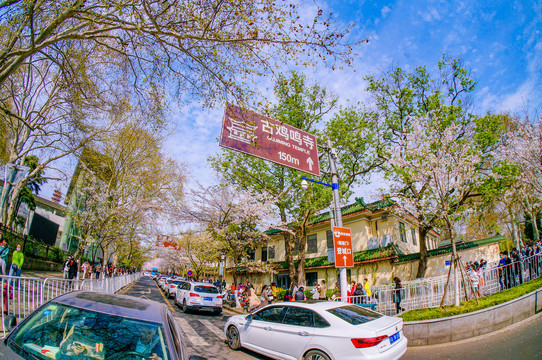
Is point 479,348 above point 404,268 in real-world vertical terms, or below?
below

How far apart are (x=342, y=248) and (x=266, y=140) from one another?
4.18 metres

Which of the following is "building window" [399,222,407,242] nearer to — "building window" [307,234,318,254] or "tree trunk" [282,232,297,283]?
"building window" [307,234,318,254]

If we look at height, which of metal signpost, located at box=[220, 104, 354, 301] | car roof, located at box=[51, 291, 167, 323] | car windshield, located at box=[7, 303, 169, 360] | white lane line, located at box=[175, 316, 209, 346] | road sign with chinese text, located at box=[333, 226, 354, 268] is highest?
metal signpost, located at box=[220, 104, 354, 301]

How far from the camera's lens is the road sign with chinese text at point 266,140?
22.2 feet

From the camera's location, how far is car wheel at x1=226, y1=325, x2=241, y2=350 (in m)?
7.14

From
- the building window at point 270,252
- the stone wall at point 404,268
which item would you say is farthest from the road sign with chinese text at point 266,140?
the building window at point 270,252

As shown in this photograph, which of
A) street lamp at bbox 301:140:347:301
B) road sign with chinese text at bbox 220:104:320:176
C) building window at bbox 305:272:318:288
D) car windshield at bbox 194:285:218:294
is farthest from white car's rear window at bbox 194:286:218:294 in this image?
building window at bbox 305:272:318:288

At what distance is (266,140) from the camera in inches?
290

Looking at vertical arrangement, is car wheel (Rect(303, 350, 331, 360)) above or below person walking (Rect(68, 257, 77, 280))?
below

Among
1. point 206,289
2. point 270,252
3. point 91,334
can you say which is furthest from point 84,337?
point 270,252

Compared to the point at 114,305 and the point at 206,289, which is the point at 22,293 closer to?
the point at 114,305

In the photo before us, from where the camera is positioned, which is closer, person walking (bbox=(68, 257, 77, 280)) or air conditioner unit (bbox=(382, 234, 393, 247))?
person walking (bbox=(68, 257, 77, 280))

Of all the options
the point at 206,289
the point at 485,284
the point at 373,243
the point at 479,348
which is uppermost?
the point at 373,243

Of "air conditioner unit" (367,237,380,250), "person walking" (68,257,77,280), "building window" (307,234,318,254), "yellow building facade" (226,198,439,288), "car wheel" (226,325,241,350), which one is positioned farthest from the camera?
"building window" (307,234,318,254)
